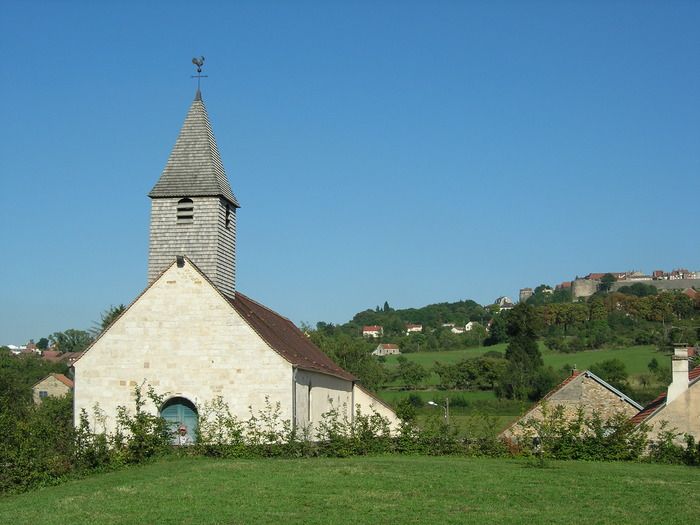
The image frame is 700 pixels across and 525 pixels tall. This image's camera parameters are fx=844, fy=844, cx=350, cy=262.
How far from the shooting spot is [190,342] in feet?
A: 98.6

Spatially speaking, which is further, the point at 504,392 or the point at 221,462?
the point at 504,392

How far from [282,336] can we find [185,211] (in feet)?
23.0

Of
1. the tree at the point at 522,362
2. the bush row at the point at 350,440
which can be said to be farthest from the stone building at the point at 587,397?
the tree at the point at 522,362

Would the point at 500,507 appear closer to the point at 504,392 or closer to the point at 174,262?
the point at 174,262

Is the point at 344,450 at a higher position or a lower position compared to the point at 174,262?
lower

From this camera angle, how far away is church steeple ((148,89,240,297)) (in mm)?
31938

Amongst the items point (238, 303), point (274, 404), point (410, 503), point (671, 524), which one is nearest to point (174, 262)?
point (238, 303)

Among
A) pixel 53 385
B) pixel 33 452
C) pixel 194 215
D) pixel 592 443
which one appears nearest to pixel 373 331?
pixel 53 385

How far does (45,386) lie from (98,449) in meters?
65.4

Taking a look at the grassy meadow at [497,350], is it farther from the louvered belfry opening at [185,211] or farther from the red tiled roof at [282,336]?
the louvered belfry opening at [185,211]

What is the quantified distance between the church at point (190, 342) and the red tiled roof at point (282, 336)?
0.52ft

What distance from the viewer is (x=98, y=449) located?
971 inches

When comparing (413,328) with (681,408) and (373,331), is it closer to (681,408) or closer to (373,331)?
(373,331)

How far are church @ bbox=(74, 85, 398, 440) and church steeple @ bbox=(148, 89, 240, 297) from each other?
0.13ft
